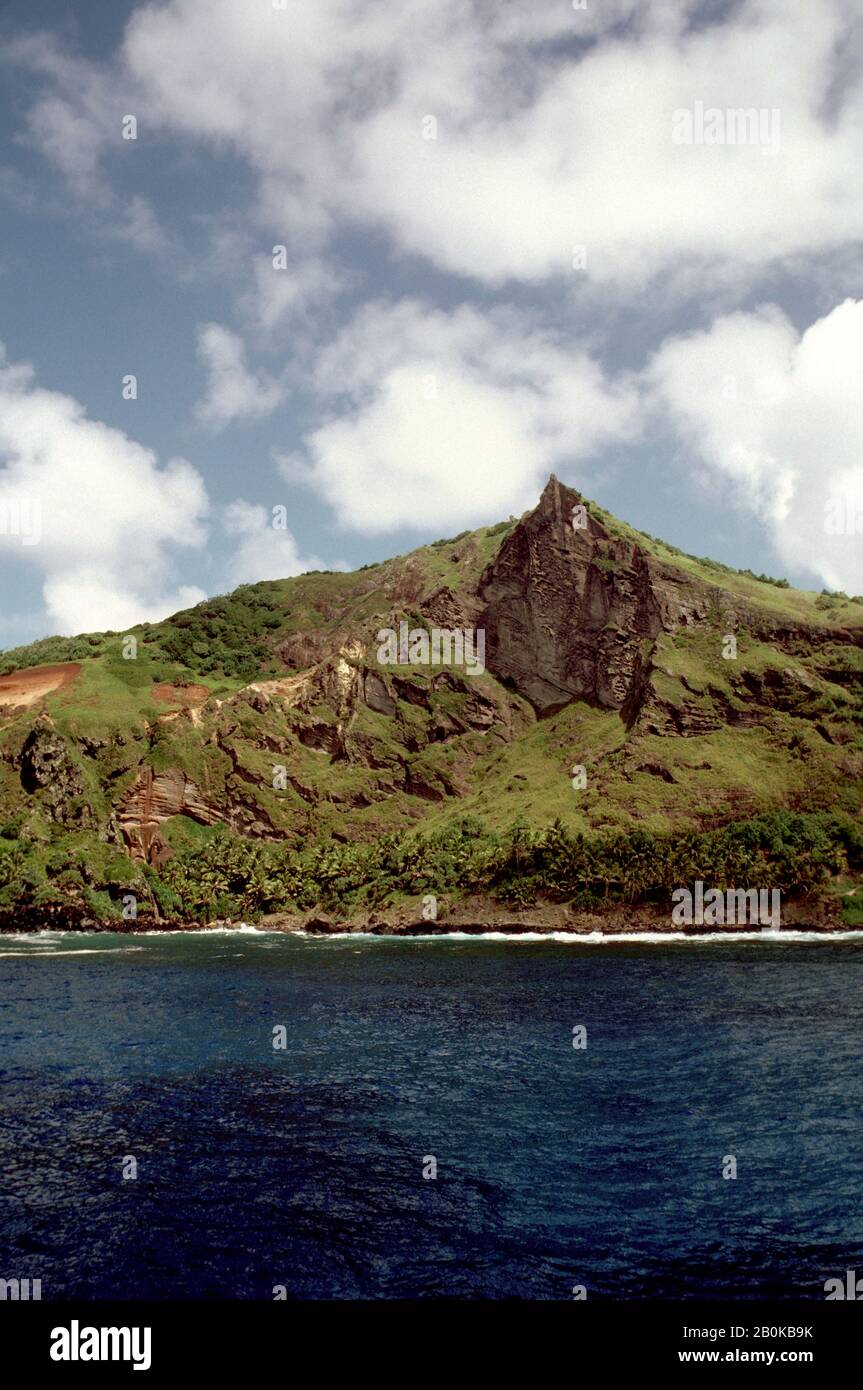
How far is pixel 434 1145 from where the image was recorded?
30.7 metres

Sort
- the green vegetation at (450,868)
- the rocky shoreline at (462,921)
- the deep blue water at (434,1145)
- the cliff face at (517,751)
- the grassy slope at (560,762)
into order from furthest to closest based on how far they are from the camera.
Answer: the cliff face at (517,751)
the grassy slope at (560,762)
the green vegetation at (450,868)
the rocky shoreline at (462,921)
the deep blue water at (434,1145)

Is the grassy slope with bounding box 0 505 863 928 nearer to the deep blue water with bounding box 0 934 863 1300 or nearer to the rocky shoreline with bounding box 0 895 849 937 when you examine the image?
the rocky shoreline with bounding box 0 895 849 937

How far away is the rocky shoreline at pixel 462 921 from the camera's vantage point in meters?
120

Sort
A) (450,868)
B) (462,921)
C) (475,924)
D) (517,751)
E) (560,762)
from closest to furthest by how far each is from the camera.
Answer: (475,924) → (462,921) → (450,868) → (560,762) → (517,751)

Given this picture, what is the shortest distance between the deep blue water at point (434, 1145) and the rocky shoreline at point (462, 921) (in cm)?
5938

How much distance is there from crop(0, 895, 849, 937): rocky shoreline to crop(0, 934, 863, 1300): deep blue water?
59.4 metres

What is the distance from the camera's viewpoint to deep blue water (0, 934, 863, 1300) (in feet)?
70.8

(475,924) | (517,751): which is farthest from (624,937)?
(517,751)

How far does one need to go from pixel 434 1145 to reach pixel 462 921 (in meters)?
102

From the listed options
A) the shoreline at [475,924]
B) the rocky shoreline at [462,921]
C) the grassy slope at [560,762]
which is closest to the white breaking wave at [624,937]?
the shoreline at [475,924]

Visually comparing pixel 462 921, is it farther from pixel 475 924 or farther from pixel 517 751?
pixel 517 751

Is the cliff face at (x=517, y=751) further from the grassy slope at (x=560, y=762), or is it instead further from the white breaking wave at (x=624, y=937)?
the white breaking wave at (x=624, y=937)
